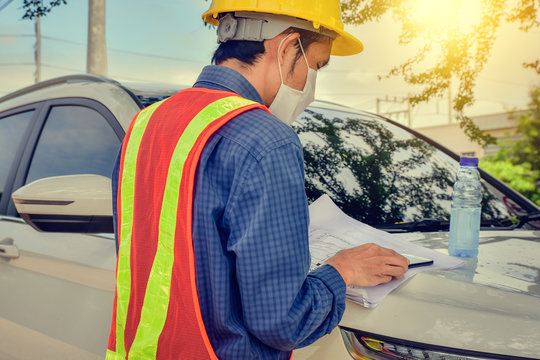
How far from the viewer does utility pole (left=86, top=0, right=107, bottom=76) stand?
9.58m

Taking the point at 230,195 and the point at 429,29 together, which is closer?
the point at 230,195

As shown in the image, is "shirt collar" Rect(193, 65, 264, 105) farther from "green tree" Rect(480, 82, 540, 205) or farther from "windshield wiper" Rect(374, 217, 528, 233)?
"green tree" Rect(480, 82, 540, 205)

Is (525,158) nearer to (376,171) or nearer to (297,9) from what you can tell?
(376,171)

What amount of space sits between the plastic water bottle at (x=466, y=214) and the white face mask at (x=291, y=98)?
654mm

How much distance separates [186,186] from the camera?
1.13 m

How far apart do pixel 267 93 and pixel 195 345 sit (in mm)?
673

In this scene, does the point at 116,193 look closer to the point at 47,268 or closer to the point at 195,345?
the point at 195,345

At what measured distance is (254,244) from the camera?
1063mm

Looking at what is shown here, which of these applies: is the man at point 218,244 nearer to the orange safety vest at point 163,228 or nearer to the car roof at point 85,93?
the orange safety vest at point 163,228

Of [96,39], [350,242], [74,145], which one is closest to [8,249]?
[74,145]

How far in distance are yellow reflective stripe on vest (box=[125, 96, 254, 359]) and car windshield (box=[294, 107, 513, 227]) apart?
97 cm

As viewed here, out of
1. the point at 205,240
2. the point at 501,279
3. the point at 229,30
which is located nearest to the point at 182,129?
the point at 205,240

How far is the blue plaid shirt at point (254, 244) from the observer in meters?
1.08

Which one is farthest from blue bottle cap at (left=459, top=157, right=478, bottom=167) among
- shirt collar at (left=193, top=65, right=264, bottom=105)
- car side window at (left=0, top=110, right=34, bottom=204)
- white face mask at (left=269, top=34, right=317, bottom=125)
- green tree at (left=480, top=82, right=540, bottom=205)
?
green tree at (left=480, top=82, right=540, bottom=205)
